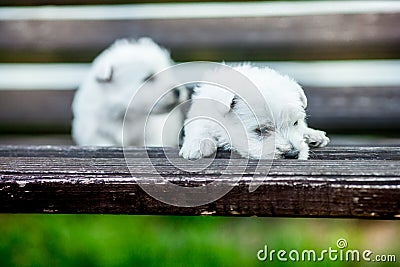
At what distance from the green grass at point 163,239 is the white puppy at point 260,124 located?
58cm

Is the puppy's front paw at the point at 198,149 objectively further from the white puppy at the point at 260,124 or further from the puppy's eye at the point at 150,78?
the puppy's eye at the point at 150,78

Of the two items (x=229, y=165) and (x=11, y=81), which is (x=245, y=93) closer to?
(x=229, y=165)

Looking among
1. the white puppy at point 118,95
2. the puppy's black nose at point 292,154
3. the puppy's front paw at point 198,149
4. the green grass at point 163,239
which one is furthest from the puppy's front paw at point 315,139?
the white puppy at point 118,95

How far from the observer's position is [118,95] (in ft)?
9.86

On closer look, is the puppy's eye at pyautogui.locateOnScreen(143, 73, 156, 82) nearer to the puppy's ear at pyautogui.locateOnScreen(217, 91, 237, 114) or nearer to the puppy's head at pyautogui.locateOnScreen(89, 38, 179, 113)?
the puppy's head at pyautogui.locateOnScreen(89, 38, 179, 113)

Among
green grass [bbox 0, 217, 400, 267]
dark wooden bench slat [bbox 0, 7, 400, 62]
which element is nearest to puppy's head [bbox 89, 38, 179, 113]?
dark wooden bench slat [bbox 0, 7, 400, 62]

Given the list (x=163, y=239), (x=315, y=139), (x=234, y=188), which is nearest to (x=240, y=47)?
(x=163, y=239)

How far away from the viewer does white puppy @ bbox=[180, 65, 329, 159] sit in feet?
5.30

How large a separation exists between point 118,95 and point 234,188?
1829 millimetres

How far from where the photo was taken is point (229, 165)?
4.53 ft

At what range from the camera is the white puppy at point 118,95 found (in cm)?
292

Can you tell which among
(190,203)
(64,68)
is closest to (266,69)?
(190,203)

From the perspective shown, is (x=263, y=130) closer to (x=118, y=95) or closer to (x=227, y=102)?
(x=227, y=102)

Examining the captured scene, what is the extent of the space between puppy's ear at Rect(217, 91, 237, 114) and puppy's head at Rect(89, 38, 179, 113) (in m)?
1.14
